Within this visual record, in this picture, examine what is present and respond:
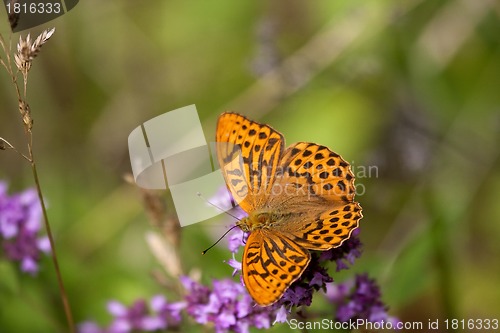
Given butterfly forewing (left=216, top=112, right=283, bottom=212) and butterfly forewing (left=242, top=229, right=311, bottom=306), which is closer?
butterfly forewing (left=242, top=229, right=311, bottom=306)

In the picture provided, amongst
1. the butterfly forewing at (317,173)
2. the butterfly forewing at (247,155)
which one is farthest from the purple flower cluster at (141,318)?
the butterfly forewing at (317,173)

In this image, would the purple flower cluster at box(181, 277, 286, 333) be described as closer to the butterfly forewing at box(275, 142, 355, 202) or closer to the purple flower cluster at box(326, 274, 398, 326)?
the purple flower cluster at box(326, 274, 398, 326)

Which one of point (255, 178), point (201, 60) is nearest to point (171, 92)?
point (201, 60)

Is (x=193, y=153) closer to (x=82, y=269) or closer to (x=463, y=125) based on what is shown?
(x=82, y=269)

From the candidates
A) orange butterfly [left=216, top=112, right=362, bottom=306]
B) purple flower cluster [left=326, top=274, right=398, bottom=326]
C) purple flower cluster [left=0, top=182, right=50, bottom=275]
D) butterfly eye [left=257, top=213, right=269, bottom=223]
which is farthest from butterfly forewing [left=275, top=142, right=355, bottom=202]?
purple flower cluster [left=0, top=182, right=50, bottom=275]

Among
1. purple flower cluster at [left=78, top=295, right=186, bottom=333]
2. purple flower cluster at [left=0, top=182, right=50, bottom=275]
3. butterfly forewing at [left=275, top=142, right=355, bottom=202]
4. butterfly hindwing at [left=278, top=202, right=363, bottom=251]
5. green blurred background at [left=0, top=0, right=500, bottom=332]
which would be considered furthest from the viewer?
green blurred background at [left=0, top=0, right=500, bottom=332]

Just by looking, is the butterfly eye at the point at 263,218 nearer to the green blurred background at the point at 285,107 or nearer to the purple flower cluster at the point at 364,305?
the purple flower cluster at the point at 364,305
